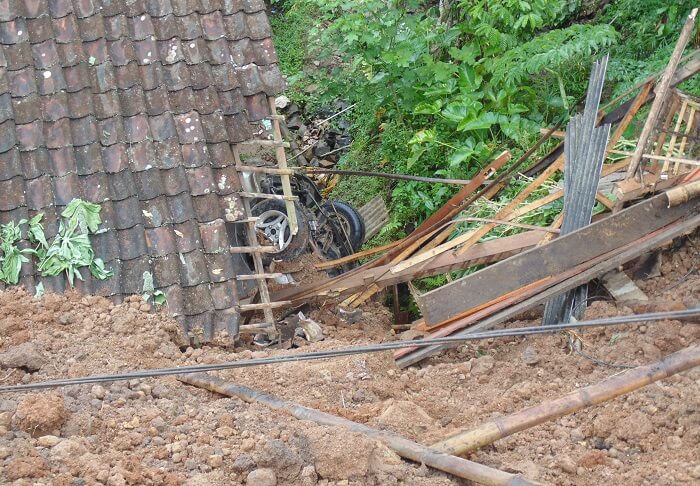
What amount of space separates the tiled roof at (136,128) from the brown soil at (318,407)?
0.44m

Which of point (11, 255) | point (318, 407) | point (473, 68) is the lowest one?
point (318, 407)

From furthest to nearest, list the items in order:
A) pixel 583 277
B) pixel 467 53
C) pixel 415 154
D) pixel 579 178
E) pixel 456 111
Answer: pixel 415 154, pixel 467 53, pixel 456 111, pixel 579 178, pixel 583 277

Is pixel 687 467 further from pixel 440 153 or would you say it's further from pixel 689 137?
pixel 440 153

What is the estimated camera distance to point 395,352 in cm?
616

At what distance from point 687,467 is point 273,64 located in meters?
4.70

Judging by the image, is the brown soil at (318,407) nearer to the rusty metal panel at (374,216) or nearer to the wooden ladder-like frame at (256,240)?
the wooden ladder-like frame at (256,240)

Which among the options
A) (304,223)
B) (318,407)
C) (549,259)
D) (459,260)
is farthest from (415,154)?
(318,407)

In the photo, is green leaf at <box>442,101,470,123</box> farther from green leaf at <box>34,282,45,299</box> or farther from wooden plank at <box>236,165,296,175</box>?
green leaf at <box>34,282,45,299</box>

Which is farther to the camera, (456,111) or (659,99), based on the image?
(456,111)

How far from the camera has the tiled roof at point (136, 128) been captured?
603 cm

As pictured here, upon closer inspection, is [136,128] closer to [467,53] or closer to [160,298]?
[160,298]

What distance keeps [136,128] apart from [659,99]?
4333 millimetres

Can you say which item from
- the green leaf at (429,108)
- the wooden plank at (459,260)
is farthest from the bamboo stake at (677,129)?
the green leaf at (429,108)

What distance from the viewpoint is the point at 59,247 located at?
5.91 meters
